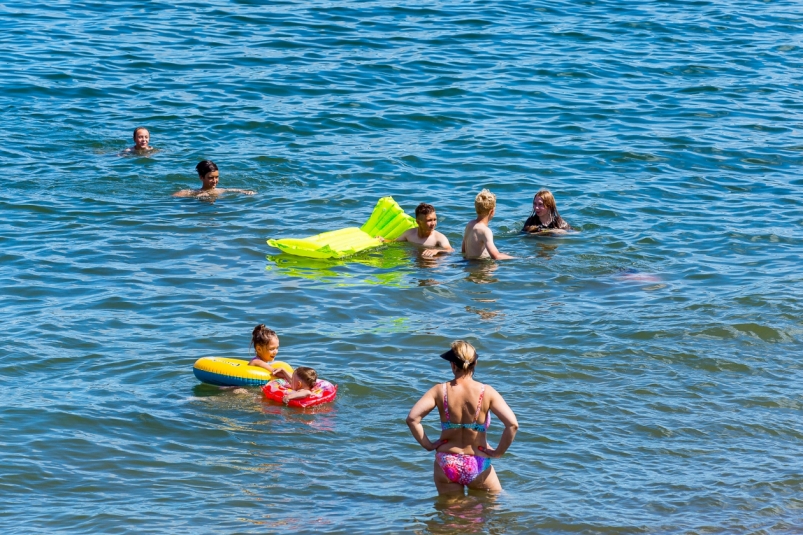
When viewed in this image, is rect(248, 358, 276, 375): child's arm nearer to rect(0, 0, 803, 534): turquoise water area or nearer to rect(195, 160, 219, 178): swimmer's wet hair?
rect(0, 0, 803, 534): turquoise water area

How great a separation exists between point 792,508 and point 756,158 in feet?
35.5

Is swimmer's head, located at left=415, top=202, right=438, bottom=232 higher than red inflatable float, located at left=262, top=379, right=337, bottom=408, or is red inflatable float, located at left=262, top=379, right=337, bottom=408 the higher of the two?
swimmer's head, located at left=415, top=202, right=438, bottom=232

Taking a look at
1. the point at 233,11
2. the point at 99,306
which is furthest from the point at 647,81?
the point at 99,306

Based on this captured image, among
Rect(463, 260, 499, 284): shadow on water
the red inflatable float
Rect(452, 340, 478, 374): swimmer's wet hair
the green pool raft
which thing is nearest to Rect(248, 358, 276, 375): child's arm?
the red inflatable float

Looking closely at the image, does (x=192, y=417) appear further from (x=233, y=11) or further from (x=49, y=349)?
(x=233, y=11)

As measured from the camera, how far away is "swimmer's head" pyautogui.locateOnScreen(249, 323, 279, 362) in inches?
397

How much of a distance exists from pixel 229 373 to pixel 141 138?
8.92 meters

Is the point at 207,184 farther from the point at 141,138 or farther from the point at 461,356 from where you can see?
the point at 461,356

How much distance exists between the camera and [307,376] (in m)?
9.62

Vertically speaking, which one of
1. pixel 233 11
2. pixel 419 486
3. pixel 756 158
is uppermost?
pixel 233 11

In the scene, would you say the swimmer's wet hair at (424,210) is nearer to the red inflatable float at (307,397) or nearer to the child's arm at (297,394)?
the red inflatable float at (307,397)

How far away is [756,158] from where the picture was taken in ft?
58.6

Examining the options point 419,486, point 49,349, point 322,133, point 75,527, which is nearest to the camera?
point 75,527

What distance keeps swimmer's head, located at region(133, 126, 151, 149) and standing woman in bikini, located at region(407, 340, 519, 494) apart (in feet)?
37.3
